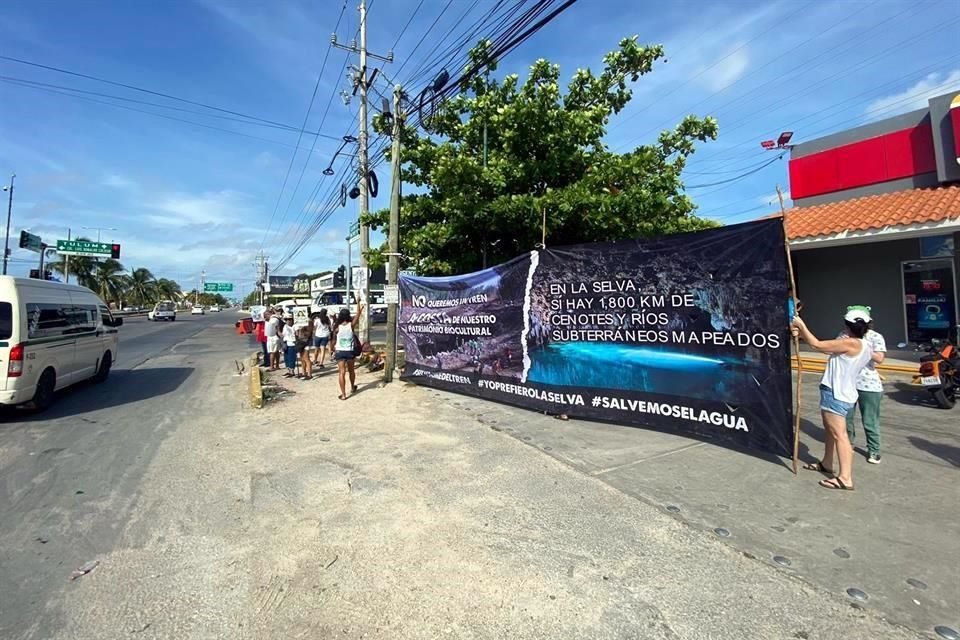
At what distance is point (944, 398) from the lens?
7.15 meters

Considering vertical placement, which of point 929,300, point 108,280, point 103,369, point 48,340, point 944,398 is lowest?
point 944,398

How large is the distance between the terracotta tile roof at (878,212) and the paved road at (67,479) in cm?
1246

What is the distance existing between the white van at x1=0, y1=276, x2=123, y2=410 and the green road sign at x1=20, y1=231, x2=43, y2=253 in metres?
35.5

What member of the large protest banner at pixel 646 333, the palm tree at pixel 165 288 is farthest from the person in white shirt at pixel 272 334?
the palm tree at pixel 165 288

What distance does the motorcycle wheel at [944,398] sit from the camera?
7.15 m

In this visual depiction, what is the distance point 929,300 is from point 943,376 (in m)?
5.01

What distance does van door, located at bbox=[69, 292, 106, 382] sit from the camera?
9.95 metres

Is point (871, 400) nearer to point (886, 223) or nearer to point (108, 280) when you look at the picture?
point (886, 223)

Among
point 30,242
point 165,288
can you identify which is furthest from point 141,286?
point 30,242

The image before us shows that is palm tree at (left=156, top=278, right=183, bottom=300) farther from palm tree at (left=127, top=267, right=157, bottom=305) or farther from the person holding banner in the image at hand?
the person holding banner

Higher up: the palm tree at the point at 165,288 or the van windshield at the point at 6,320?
the palm tree at the point at 165,288

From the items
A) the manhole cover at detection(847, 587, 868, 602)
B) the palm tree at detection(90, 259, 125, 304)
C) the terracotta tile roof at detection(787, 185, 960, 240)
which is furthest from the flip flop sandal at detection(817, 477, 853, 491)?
the palm tree at detection(90, 259, 125, 304)

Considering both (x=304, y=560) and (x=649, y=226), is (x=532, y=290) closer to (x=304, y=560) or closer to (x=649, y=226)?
(x=649, y=226)

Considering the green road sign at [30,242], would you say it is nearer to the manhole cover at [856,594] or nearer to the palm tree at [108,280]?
the palm tree at [108,280]
